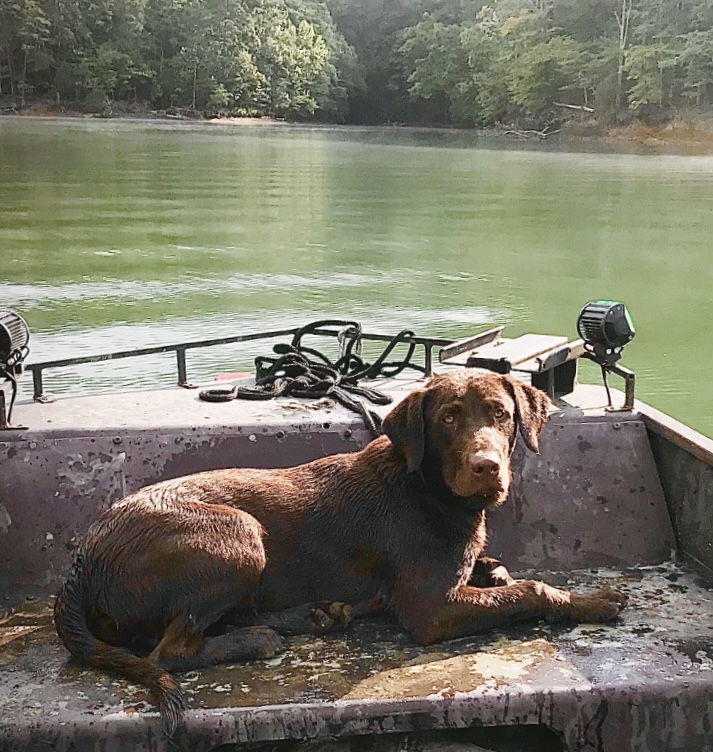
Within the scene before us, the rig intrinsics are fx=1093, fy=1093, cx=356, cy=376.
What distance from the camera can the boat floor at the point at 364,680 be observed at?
2152 millimetres

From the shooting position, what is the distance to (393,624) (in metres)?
2.61

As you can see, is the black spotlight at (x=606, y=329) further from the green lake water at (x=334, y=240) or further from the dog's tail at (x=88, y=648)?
the green lake water at (x=334, y=240)

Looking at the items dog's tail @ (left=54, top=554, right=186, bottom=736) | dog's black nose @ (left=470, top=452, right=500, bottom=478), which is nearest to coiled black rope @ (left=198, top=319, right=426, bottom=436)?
dog's black nose @ (left=470, top=452, right=500, bottom=478)

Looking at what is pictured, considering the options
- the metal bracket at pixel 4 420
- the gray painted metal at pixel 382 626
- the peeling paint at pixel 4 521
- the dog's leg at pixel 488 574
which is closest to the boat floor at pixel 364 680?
the gray painted metal at pixel 382 626


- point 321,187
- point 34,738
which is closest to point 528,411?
point 34,738

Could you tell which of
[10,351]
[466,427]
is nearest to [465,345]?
[466,427]

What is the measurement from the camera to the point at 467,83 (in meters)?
25.2

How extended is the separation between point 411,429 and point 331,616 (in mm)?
480

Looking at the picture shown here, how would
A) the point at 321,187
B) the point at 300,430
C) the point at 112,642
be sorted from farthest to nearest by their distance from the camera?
the point at 321,187
the point at 300,430
the point at 112,642

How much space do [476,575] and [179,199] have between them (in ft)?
56.9

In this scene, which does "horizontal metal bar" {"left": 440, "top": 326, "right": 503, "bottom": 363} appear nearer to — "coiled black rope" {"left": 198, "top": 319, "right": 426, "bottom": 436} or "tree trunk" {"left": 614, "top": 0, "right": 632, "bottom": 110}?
"coiled black rope" {"left": 198, "top": 319, "right": 426, "bottom": 436}

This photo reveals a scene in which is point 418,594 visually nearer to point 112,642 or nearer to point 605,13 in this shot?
point 112,642

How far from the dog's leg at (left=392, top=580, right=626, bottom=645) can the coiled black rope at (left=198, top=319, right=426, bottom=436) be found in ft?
2.09

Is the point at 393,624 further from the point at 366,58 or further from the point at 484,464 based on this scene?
the point at 366,58
